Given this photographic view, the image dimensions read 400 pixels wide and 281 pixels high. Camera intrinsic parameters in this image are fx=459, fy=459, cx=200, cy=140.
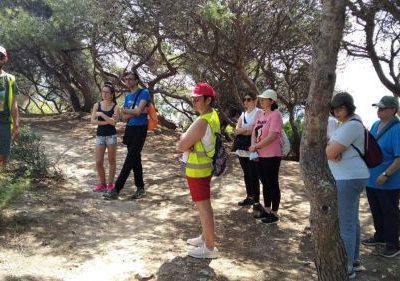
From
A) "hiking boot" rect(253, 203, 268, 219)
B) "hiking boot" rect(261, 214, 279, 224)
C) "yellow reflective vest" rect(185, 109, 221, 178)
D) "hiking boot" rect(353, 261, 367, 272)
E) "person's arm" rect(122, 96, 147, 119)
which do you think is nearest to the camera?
"yellow reflective vest" rect(185, 109, 221, 178)

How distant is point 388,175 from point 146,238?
2620 mm

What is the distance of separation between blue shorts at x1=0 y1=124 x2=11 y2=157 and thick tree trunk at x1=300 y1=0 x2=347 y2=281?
3347mm

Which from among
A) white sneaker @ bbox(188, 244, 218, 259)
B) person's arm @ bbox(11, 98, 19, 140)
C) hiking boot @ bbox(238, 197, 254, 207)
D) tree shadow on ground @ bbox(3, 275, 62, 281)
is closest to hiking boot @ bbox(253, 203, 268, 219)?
hiking boot @ bbox(238, 197, 254, 207)

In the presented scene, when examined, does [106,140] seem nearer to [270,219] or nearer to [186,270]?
[270,219]

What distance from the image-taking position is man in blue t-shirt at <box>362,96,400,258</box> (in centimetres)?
462

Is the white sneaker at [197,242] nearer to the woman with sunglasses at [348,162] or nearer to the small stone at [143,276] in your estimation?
the small stone at [143,276]

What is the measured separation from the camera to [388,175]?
4.58 metres

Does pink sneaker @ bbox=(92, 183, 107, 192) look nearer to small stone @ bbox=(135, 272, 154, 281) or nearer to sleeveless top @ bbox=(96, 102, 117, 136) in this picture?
sleeveless top @ bbox=(96, 102, 117, 136)

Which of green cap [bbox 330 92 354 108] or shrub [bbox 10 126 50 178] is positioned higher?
green cap [bbox 330 92 354 108]

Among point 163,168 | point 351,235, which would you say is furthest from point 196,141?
point 163,168

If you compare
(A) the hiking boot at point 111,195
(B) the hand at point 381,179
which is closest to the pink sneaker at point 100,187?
(A) the hiking boot at point 111,195

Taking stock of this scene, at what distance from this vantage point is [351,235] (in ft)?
13.4

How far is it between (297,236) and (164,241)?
5.22 feet

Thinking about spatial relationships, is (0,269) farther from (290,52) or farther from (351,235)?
(290,52)
